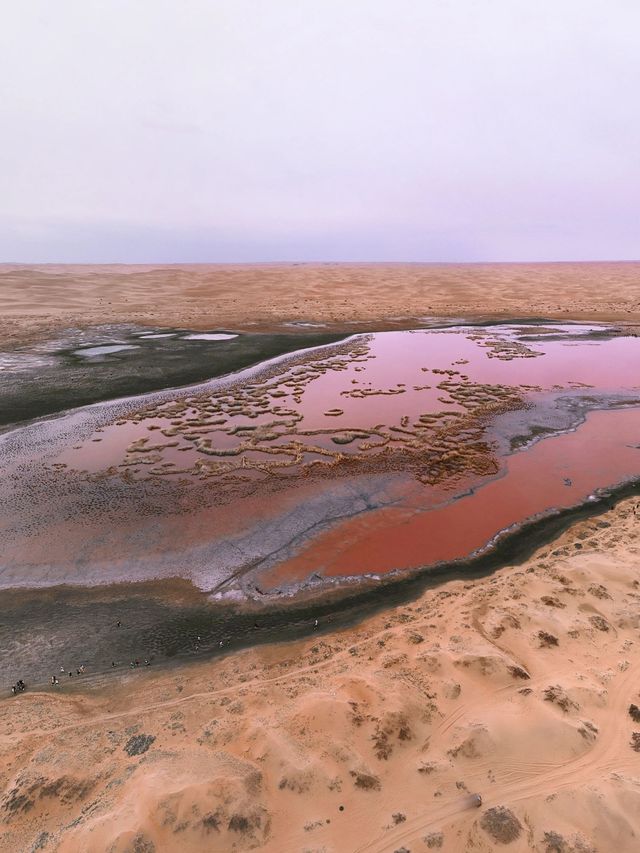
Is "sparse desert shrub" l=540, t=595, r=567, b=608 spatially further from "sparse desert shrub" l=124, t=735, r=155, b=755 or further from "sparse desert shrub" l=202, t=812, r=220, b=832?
"sparse desert shrub" l=124, t=735, r=155, b=755

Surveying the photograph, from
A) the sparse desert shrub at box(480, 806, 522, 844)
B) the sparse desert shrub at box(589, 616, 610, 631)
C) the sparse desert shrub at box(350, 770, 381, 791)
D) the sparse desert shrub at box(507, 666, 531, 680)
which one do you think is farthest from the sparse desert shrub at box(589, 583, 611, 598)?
the sparse desert shrub at box(350, 770, 381, 791)

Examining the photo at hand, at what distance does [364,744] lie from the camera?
5.83 m

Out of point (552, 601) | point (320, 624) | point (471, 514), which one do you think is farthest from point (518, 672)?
point (471, 514)

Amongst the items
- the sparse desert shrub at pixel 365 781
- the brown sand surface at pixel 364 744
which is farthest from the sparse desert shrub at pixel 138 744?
the sparse desert shrub at pixel 365 781

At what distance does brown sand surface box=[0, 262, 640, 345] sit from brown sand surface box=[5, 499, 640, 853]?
36384mm

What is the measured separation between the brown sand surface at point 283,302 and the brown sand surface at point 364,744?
119ft

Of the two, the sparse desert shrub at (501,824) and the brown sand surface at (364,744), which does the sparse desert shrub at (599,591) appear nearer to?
the brown sand surface at (364,744)

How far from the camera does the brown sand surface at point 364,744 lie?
491 centimetres

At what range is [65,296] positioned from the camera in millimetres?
64188

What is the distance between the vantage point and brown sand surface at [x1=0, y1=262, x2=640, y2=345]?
150ft

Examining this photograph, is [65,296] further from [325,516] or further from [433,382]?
[325,516]

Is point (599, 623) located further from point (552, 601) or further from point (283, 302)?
point (283, 302)

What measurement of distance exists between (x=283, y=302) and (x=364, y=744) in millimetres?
57665

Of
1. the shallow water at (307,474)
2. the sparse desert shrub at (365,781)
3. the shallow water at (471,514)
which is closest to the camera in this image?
the sparse desert shrub at (365,781)
